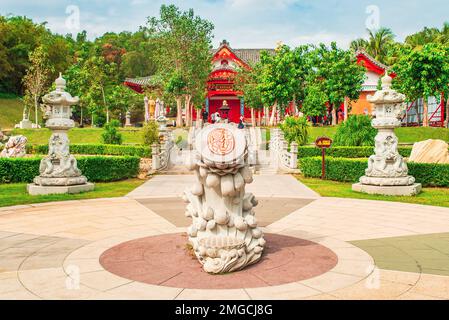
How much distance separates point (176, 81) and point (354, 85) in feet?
45.9

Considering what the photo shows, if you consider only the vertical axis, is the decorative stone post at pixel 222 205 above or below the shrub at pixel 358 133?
below

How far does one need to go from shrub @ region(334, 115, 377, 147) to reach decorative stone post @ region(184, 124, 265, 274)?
17.9m

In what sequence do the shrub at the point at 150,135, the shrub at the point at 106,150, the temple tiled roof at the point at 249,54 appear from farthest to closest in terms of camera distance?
the temple tiled roof at the point at 249,54, the shrub at the point at 150,135, the shrub at the point at 106,150

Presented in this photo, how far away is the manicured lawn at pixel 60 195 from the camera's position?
1130 cm

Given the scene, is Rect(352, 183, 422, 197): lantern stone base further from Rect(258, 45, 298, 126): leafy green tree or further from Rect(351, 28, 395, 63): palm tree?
Rect(351, 28, 395, 63): palm tree

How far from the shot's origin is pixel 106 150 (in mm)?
25484

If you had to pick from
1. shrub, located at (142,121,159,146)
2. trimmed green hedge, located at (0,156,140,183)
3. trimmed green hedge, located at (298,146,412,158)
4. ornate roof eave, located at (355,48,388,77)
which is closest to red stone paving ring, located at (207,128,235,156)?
trimmed green hedge, located at (0,156,140,183)

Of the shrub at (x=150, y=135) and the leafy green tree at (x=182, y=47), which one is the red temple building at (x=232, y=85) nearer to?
the leafy green tree at (x=182, y=47)

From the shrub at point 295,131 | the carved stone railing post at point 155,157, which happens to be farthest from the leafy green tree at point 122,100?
the carved stone railing post at point 155,157

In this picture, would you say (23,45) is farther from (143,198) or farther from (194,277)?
(194,277)

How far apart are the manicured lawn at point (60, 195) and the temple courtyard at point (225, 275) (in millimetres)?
949

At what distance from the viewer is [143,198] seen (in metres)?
12.0

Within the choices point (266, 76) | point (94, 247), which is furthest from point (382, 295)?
point (266, 76)

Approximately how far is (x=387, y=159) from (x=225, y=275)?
920 cm
